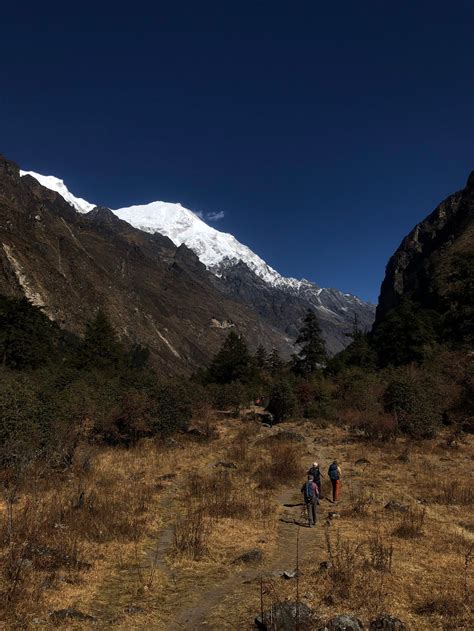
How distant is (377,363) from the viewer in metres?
57.2

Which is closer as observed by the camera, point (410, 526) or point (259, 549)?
point (259, 549)

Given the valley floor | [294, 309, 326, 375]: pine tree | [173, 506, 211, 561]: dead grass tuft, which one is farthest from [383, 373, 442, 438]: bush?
[294, 309, 326, 375]: pine tree

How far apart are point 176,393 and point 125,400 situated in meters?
3.78

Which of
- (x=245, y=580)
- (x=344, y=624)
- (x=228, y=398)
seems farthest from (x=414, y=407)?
(x=344, y=624)

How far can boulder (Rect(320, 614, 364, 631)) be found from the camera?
6.24 meters

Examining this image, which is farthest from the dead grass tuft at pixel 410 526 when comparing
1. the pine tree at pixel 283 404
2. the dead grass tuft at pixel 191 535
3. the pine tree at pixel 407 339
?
the pine tree at pixel 407 339

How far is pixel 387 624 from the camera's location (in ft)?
20.9

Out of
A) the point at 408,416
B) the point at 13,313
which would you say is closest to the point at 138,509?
the point at 408,416

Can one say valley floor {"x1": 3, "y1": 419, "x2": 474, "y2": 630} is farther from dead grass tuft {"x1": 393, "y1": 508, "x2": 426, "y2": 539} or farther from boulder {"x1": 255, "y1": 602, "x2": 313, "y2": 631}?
boulder {"x1": 255, "y1": 602, "x2": 313, "y2": 631}

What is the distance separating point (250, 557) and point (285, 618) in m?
3.29

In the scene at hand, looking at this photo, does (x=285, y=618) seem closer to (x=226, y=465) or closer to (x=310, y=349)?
(x=226, y=465)

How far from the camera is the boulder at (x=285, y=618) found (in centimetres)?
633

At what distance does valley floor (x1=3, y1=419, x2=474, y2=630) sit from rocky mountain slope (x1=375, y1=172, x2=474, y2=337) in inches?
2442

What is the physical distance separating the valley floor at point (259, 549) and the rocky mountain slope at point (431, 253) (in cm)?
6204
